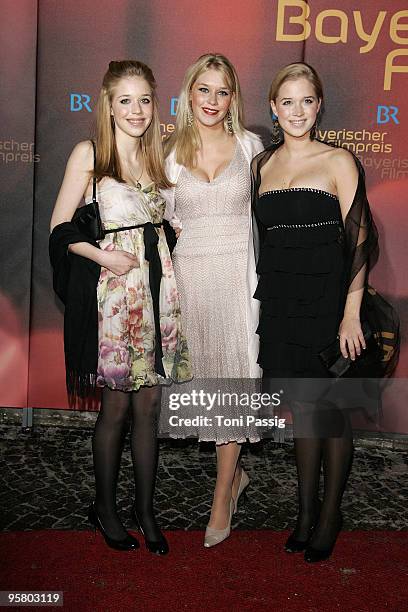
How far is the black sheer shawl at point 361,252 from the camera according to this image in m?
2.77

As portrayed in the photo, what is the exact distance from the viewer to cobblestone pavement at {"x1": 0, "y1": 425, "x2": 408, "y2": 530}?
3.30 meters

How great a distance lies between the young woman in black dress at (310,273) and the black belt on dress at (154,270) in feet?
1.39

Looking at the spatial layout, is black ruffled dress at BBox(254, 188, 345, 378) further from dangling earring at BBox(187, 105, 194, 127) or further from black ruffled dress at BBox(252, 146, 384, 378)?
dangling earring at BBox(187, 105, 194, 127)

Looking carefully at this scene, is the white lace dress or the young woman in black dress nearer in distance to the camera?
the young woman in black dress

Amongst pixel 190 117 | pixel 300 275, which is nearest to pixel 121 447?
pixel 300 275

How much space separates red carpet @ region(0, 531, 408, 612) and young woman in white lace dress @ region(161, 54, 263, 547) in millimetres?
196

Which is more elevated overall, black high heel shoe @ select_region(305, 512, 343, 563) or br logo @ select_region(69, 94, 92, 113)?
br logo @ select_region(69, 94, 92, 113)

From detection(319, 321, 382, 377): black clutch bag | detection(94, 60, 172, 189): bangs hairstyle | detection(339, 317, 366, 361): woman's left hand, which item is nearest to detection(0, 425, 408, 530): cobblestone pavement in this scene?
detection(319, 321, 382, 377): black clutch bag

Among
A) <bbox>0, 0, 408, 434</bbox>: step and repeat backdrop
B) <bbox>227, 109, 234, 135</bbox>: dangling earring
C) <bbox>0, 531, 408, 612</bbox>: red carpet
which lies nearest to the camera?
<bbox>0, 531, 408, 612</bbox>: red carpet

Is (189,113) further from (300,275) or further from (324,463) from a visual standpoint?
(324,463)

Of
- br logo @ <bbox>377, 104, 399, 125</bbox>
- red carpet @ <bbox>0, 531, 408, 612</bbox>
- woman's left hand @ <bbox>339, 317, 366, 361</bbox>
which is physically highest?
br logo @ <bbox>377, 104, 399, 125</bbox>

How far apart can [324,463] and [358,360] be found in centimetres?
45

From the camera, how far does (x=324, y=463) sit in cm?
292

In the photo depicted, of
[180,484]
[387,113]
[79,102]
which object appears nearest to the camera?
[180,484]
